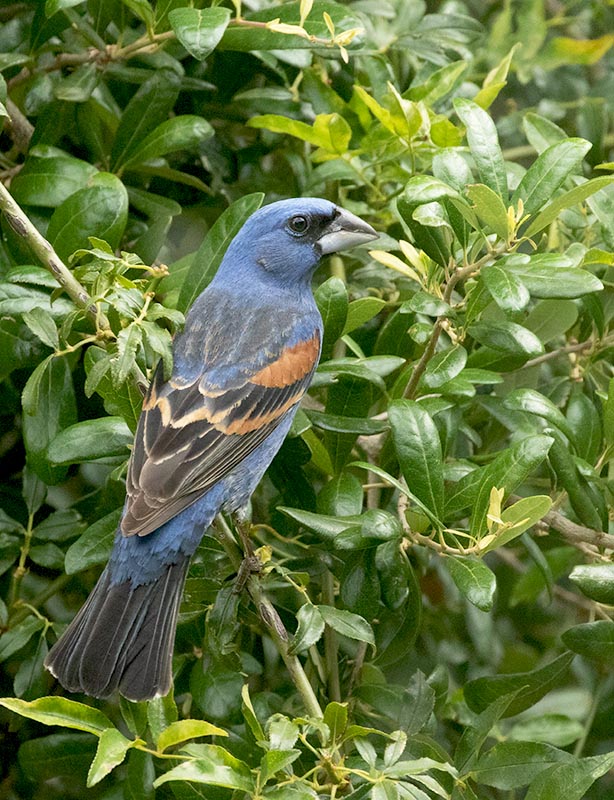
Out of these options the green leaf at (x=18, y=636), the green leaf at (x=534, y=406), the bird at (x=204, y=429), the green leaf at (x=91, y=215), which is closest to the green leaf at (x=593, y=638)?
the green leaf at (x=534, y=406)

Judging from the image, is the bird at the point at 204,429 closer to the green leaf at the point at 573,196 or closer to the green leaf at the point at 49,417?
the green leaf at the point at 49,417

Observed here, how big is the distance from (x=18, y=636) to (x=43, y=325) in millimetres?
923

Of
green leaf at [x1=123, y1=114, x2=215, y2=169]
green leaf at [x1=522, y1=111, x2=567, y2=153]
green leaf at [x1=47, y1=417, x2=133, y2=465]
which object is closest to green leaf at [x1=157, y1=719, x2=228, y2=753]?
green leaf at [x1=47, y1=417, x2=133, y2=465]

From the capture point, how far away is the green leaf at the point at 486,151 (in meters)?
2.80

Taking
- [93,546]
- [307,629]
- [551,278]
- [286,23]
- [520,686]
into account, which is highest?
[286,23]

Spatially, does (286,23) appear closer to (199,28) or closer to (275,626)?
(199,28)

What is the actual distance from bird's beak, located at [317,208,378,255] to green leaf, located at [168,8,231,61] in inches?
29.0

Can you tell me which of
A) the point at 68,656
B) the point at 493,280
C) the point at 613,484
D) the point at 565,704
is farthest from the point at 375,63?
the point at 565,704

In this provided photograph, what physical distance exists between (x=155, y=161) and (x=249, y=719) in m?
1.75

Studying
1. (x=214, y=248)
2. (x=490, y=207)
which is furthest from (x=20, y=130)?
(x=490, y=207)

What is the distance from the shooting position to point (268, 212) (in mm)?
3520

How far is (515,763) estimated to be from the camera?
2.78 metres

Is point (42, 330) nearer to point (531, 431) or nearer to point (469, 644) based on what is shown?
point (531, 431)

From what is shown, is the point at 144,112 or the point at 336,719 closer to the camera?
the point at 336,719
